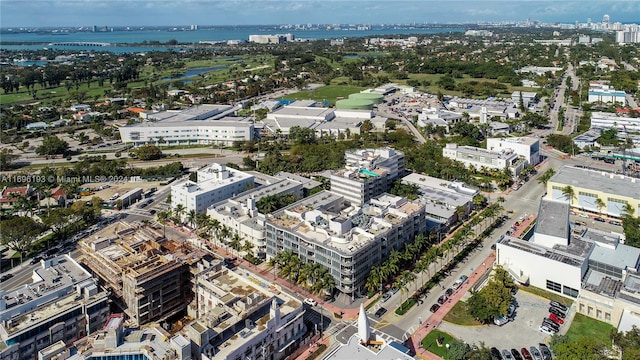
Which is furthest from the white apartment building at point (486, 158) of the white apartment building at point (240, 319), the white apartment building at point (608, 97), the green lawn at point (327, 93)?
the green lawn at point (327, 93)

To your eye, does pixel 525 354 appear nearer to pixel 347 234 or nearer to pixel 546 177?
pixel 347 234

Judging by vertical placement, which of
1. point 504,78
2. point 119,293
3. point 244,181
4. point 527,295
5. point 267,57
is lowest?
point 527,295

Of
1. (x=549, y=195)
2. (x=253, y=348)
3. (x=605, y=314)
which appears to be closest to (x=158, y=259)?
(x=253, y=348)

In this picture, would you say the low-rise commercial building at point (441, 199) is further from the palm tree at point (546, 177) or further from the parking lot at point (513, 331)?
the parking lot at point (513, 331)

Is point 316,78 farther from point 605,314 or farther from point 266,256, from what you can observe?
point 605,314

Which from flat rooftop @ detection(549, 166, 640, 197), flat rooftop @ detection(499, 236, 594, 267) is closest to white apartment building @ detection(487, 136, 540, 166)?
flat rooftop @ detection(549, 166, 640, 197)

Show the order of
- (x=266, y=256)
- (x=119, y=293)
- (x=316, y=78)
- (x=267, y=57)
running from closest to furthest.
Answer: (x=119, y=293)
(x=266, y=256)
(x=316, y=78)
(x=267, y=57)

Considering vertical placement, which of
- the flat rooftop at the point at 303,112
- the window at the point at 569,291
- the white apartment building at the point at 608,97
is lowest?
the window at the point at 569,291
